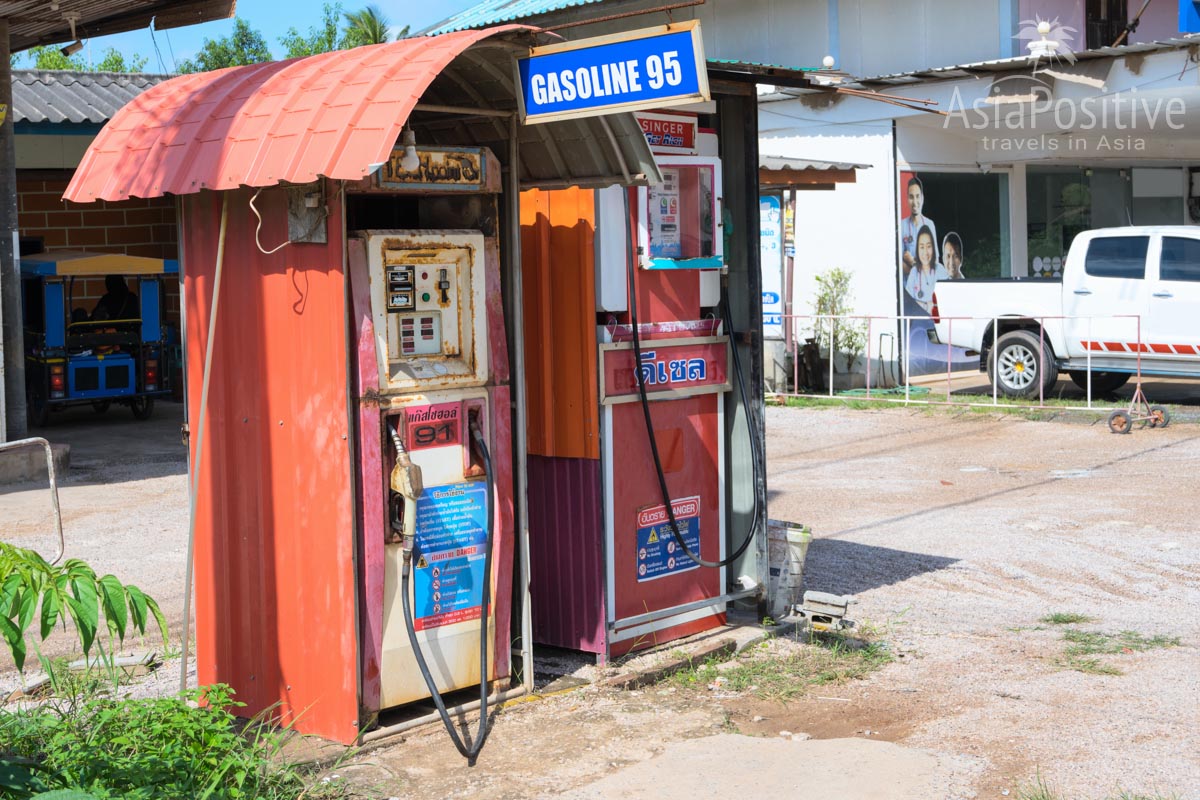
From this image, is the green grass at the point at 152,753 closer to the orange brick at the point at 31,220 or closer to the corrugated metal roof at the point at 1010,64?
A: the corrugated metal roof at the point at 1010,64

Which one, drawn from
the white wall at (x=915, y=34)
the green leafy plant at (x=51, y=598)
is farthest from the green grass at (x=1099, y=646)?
the white wall at (x=915, y=34)

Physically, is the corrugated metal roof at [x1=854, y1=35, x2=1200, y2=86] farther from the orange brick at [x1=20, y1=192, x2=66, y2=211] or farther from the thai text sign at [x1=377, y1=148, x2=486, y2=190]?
the thai text sign at [x1=377, y1=148, x2=486, y2=190]

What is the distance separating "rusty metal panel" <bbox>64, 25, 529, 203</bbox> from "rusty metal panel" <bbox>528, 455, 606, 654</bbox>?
2.07m

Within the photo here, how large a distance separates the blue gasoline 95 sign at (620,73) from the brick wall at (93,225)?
15042mm

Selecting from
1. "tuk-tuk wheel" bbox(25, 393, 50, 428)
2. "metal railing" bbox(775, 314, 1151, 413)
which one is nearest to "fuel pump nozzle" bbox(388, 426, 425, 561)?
"metal railing" bbox(775, 314, 1151, 413)

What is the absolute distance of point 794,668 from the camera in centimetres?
657

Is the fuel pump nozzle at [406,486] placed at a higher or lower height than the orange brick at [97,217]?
lower

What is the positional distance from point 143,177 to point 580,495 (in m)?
2.47

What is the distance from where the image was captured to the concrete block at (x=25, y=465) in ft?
41.3

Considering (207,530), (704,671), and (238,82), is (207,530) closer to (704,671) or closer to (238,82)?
(238,82)

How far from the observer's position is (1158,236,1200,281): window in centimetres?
1571

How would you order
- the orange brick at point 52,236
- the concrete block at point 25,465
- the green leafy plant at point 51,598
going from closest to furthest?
the green leafy plant at point 51,598, the concrete block at point 25,465, the orange brick at point 52,236

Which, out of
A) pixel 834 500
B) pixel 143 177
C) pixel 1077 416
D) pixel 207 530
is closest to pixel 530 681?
pixel 207 530

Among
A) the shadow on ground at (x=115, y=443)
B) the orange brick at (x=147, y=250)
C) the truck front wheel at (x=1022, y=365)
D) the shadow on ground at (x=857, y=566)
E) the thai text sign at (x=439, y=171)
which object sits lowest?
the shadow on ground at (x=857, y=566)
